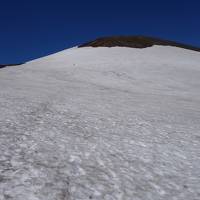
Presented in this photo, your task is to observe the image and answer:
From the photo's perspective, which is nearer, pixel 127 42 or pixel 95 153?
pixel 95 153

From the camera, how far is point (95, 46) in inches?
1902

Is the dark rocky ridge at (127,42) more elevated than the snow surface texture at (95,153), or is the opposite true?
the dark rocky ridge at (127,42)

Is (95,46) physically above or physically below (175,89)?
above

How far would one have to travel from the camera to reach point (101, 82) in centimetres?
2511

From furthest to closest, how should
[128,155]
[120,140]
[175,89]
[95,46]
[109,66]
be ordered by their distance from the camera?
[95,46] < [109,66] < [175,89] < [120,140] < [128,155]

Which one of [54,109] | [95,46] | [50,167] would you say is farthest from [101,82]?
[95,46]

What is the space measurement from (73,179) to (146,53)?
38.7m

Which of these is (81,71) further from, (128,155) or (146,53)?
(128,155)

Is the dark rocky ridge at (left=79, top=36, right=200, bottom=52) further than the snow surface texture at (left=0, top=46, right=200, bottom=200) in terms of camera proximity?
Yes

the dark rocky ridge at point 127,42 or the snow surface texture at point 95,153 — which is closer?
the snow surface texture at point 95,153

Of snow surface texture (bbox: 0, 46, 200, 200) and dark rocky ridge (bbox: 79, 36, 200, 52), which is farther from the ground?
dark rocky ridge (bbox: 79, 36, 200, 52)

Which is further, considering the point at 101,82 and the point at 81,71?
the point at 81,71

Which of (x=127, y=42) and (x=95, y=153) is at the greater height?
(x=127, y=42)

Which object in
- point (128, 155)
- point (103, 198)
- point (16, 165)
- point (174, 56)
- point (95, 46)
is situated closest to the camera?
point (103, 198)
